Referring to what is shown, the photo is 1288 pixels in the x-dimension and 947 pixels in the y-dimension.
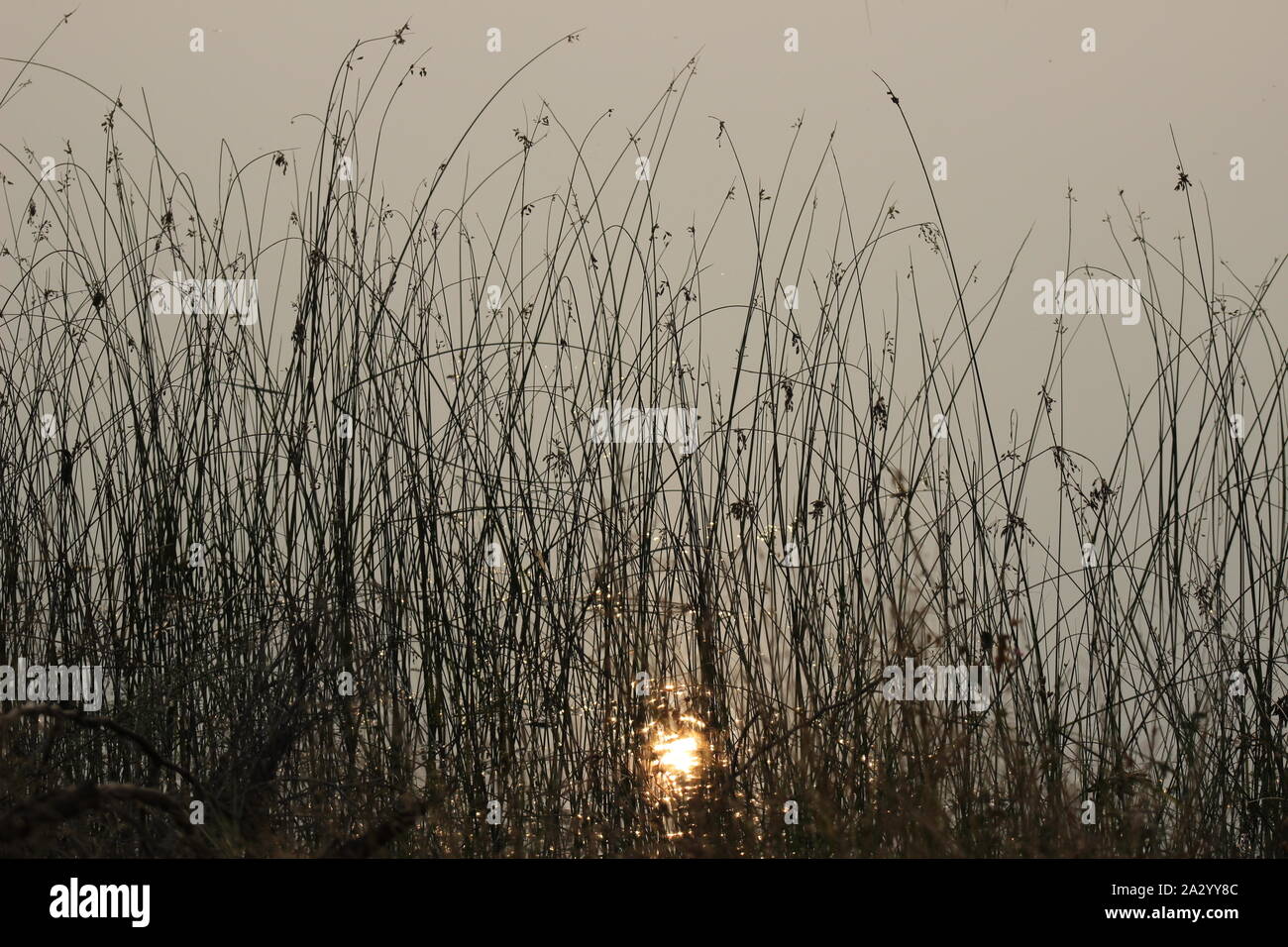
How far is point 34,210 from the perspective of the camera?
2.40 m

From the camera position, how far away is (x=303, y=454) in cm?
208

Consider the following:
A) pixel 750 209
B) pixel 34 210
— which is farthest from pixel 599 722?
pixel 34 210
